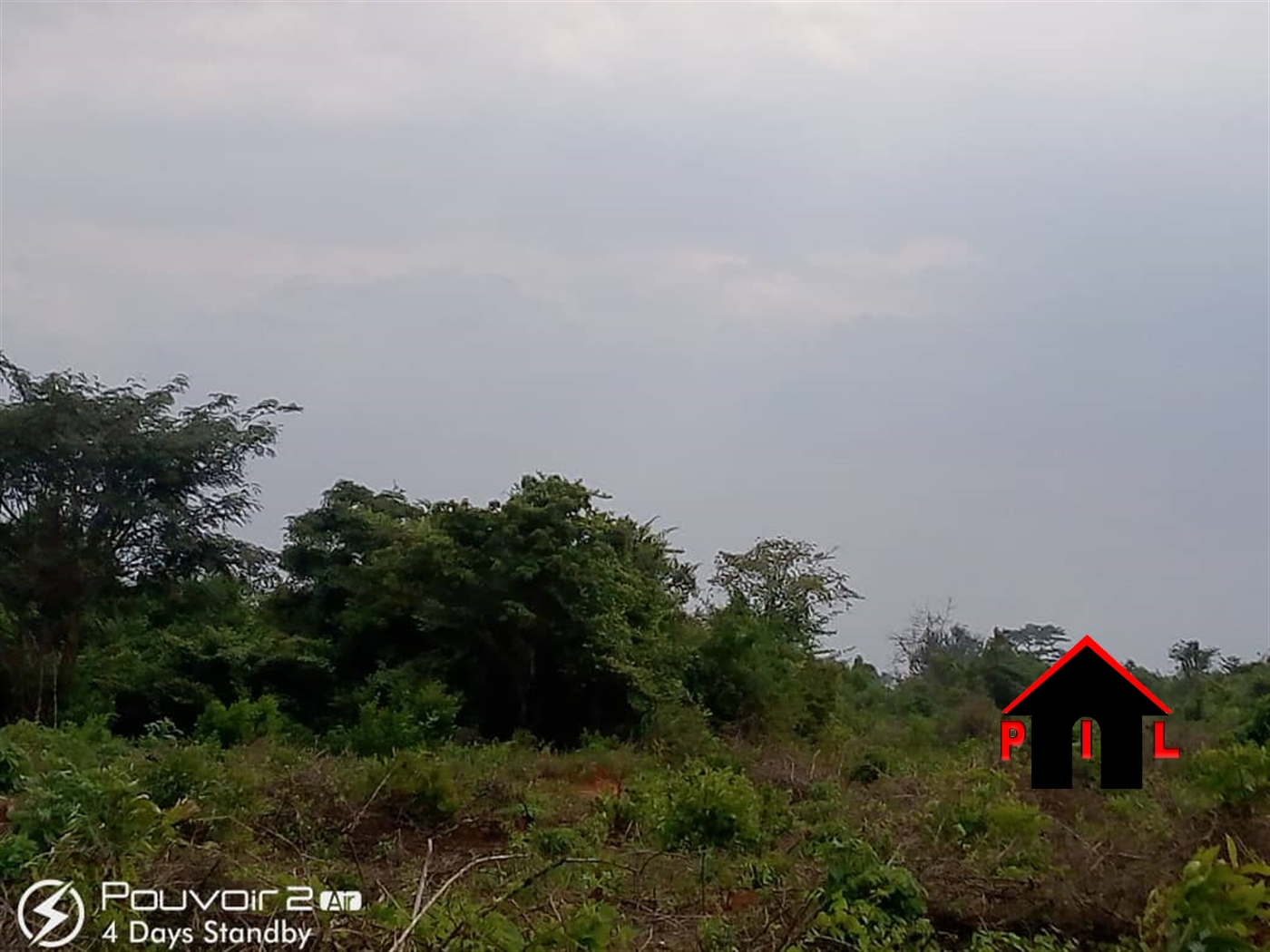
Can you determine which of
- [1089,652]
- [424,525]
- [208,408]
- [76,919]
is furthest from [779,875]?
[208,408]

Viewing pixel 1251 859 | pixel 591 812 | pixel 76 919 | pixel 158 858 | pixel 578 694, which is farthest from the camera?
pixel 578 694

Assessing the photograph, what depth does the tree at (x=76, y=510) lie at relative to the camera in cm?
1586

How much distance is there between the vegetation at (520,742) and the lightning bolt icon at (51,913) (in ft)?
0.34

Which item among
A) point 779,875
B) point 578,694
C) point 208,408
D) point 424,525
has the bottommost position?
point 779,875

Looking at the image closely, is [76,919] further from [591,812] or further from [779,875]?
[591,812]

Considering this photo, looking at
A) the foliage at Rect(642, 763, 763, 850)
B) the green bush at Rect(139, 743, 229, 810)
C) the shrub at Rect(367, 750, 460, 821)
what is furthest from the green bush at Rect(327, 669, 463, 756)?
the foliage at Rect(642, 763, 763, 850)

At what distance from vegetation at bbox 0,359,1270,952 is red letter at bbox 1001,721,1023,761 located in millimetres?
330

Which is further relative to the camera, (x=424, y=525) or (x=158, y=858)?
(x=424, y=525)

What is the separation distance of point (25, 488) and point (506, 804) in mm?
9649

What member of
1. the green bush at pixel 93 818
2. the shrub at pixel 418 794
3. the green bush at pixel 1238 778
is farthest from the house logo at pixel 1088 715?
the green bush at pixel 93 818

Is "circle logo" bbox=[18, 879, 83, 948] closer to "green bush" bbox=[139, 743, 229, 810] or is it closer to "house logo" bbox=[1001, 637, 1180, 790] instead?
"green bush" bbox=[139, 743, 229, 810]

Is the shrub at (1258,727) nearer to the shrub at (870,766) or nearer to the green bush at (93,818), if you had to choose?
the shrub at (870,766)

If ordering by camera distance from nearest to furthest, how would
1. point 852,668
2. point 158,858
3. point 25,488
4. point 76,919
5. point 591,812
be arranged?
1. point 76,919
2. point 158,858
3. point 591,812
4. point 25,488
5. point 852,668

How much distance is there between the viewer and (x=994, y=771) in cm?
969
